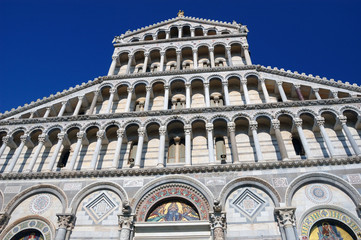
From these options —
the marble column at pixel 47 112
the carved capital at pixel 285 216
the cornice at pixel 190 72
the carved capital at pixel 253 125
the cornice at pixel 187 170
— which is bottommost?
the carved capital at pixel 285 216

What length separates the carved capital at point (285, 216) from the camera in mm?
11890

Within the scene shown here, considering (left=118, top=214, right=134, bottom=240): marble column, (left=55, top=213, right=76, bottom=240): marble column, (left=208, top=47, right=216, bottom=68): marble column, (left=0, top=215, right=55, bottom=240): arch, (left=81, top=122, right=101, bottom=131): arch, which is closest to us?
(left=118, top=214, right=134, bottom=240): marble column

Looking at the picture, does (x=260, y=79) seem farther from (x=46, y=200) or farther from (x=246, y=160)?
(x=46, y=200)

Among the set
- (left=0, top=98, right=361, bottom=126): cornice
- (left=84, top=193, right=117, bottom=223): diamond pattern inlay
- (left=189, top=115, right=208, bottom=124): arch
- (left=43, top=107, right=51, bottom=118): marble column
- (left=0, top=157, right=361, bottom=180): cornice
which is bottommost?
(left=84, top=193, right=117, bottom=223): diamond pattern inlay

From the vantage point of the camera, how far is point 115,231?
1270 cm

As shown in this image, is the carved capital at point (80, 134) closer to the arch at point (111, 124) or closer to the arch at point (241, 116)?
the arch at point (111, 124)

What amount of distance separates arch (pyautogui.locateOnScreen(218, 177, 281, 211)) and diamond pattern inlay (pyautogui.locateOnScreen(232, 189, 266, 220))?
0.34m

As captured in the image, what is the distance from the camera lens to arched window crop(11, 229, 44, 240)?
A: 1321 cm

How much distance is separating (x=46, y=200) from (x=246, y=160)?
9.03 m

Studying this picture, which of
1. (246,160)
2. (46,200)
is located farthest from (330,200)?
(46,200)

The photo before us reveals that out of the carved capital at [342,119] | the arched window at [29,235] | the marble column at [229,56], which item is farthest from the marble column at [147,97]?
the carved capital at [342,119]

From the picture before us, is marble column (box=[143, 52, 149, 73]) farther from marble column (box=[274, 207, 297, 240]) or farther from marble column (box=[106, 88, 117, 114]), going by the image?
marble column (box=[274, 207, 297, 240])

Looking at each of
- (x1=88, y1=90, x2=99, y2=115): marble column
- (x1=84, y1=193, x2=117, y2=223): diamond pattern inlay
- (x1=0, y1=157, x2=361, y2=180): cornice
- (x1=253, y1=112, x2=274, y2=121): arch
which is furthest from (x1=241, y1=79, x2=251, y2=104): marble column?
(x1=84, y1=193, x2=117, y2=223): diamond pattern inlay

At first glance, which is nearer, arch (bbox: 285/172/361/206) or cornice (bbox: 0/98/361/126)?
arch (bbox: 285/172/361/206)
